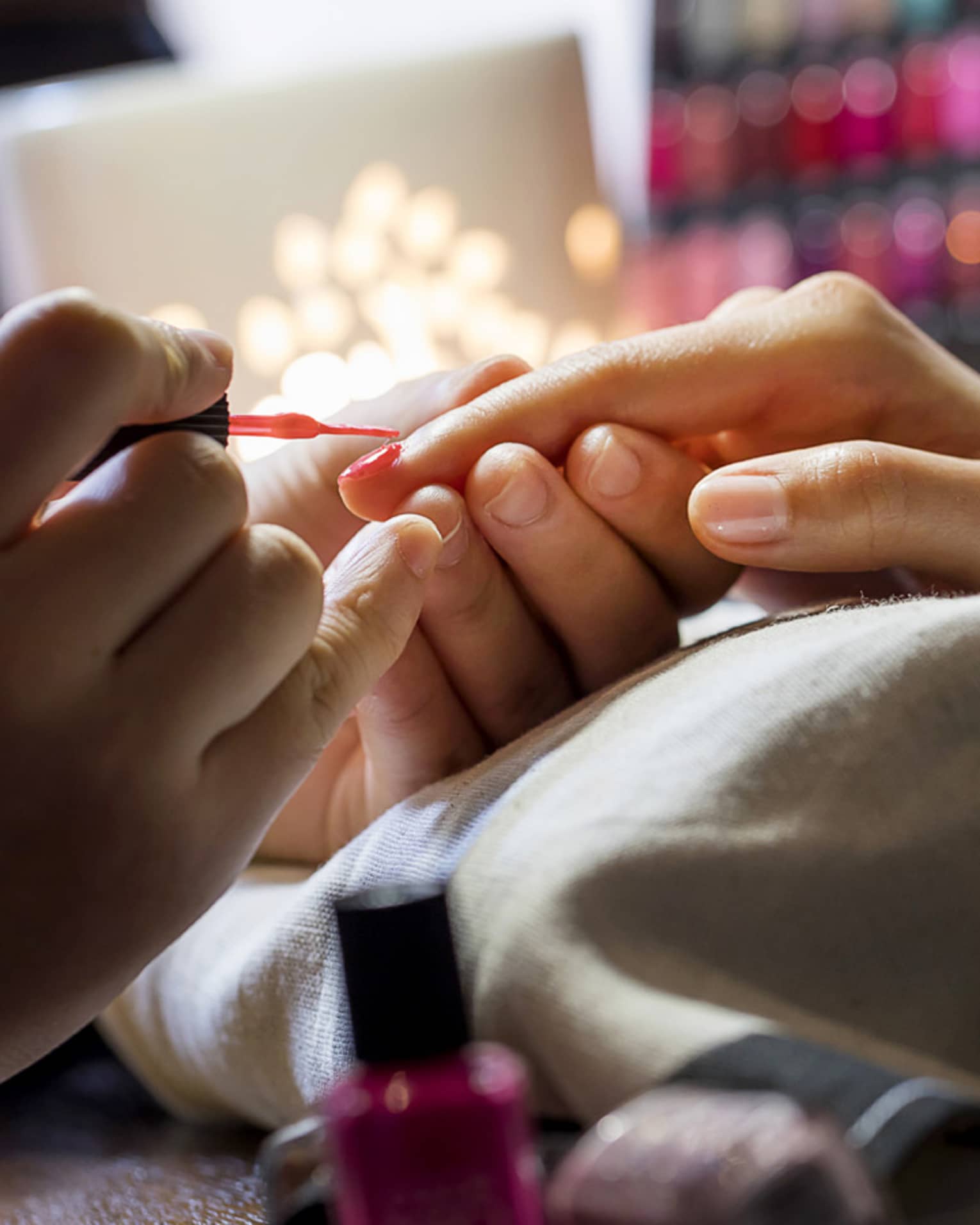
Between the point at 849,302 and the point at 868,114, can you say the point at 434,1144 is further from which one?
the point at 868,114

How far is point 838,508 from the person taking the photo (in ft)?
1.84

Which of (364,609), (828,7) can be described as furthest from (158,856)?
(828,7)

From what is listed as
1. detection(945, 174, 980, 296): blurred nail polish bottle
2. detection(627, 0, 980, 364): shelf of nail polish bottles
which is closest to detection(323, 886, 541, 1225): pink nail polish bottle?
detection(627, 0, 980, 364): shelf of nail polish bottles

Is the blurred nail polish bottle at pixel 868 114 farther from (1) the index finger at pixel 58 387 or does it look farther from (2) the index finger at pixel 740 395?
(1) the index finger at pixel 58 387

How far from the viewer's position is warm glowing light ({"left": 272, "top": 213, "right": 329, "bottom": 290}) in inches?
60.0

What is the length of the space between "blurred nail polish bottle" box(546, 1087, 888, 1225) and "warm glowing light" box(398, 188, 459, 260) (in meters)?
1.39

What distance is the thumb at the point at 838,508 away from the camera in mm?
562

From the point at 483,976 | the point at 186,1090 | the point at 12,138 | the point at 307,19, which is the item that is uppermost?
the point at 307,19

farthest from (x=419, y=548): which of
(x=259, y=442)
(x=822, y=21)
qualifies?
(x=822, y=21)

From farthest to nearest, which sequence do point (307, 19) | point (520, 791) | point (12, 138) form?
point (307, 19)
point (12, 138)
point (520, 791)

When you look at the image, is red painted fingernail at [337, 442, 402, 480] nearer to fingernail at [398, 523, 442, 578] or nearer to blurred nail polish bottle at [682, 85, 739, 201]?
fingernail at [398, 523, 442, 578]

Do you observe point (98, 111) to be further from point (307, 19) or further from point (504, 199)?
point (307, 19)

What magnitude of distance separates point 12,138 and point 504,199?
57 centimetres

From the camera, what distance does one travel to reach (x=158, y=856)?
373mm
